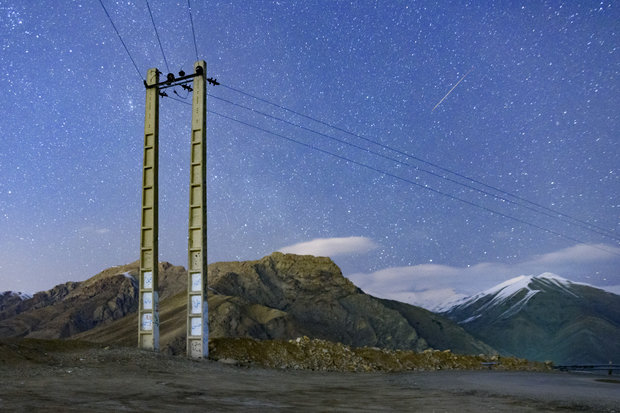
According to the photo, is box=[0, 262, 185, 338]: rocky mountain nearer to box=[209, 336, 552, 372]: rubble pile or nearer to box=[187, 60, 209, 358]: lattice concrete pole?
box=[209, 336, 552, 372]: rubble pile

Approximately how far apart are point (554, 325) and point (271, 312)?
124m

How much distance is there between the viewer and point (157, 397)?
348 inches

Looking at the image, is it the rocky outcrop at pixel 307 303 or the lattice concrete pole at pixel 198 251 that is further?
the rocky outcrop at pixel 307 303

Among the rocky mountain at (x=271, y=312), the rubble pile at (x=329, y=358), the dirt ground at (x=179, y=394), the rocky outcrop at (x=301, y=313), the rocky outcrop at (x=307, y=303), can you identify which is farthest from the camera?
the rocky outcrop at (x=307, y=303)

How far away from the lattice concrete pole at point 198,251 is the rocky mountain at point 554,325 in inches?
4742

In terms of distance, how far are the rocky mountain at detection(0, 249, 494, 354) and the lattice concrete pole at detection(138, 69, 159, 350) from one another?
54672 millimetres

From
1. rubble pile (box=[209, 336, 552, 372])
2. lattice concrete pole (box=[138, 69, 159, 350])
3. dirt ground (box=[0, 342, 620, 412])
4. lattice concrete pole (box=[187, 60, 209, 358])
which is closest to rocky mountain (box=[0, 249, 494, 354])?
rubble pile (box=[209, 336, 552, 372])

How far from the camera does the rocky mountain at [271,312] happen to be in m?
80.0

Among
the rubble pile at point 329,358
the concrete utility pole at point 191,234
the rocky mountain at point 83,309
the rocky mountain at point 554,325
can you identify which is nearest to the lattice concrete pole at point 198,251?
the concrete utility pole at point 191,234

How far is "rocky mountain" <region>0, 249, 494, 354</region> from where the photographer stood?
262ft

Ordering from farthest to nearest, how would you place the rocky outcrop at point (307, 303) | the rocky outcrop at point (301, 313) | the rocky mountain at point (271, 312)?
1. the rocky outcrop at point (307, 303)
2. the rocky mountain at point (271, 312)
3. the rocky outcrop at point (301, 313)

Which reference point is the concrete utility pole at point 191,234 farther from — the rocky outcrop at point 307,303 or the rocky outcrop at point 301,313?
the rocky outcrop at point 307,303

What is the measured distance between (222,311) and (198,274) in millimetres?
61983

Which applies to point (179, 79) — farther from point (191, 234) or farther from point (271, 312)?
point (271, 312)
